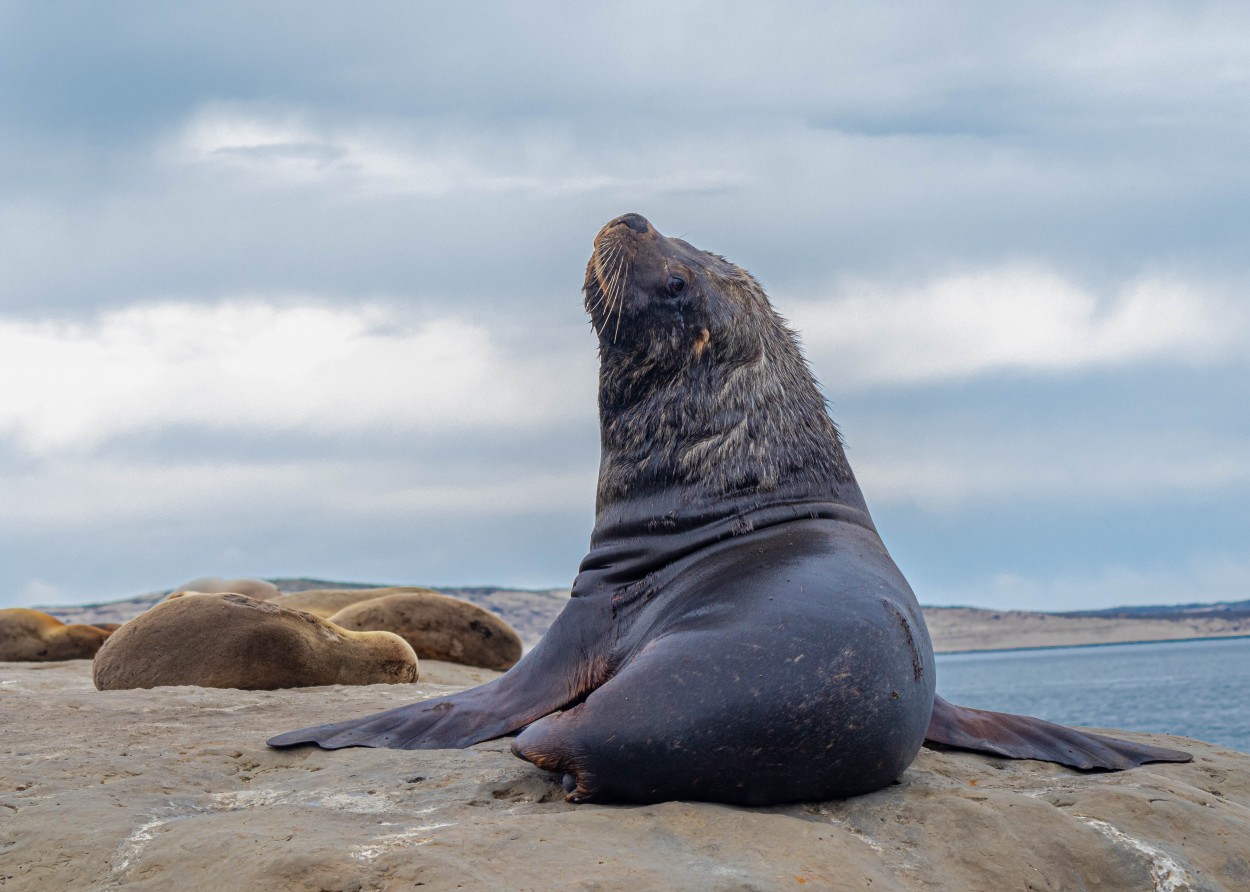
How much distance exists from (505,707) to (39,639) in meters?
8.86

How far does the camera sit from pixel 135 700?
23.3ft

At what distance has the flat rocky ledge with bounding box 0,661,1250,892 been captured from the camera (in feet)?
12.7

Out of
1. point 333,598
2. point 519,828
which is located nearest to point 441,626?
point 333,598

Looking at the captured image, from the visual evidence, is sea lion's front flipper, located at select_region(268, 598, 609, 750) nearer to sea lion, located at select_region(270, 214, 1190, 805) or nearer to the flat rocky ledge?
sea lion, located at select_region(270, 214, 1190, 805)

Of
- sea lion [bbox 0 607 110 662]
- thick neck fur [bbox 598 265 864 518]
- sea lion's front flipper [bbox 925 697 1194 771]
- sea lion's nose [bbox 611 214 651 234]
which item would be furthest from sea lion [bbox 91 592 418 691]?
sea lion [bbox 0 607 110 662]

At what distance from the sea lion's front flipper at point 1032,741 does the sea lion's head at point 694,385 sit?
1140 mm

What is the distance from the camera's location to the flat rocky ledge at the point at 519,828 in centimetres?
388

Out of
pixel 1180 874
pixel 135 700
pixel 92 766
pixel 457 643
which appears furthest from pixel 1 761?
pixel 457 643

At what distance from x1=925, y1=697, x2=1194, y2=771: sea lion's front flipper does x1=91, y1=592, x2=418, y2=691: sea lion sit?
164 inches

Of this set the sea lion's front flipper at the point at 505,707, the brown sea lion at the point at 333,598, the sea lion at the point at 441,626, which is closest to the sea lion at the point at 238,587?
the brown sea lion at the point at 333,598

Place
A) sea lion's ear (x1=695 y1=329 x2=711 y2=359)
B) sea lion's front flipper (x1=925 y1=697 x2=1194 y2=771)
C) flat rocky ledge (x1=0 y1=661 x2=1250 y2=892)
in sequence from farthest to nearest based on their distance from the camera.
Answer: sea lion's ear (x1=695 y1=329 x2=711 y2=359) < sea lion's front flipper (x1=925 y1=697 x2=1194 y2=771) < flat rocky ledge (x1=0 y1=661 x2=1250 y2=892)

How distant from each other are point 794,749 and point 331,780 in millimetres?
1778

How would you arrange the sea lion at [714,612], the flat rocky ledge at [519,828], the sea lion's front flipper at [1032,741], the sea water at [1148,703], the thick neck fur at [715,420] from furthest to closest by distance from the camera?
the sea water at [1148,703] → the sea lion's front flipper at [1032,741] → the thick neck fur at [715,420] → the sea lion at [714,612] → the flat rocky ledge at [519,828]

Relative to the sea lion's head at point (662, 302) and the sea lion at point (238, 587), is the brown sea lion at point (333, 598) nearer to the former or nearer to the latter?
the sea lion at point (238, 587)
